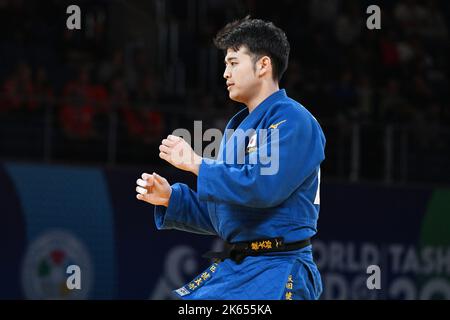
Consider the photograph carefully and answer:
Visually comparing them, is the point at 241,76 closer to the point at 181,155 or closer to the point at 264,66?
the point at 264,66

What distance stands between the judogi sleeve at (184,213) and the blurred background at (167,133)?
504 cm

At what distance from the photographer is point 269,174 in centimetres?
398

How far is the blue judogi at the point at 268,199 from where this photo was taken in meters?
4.00

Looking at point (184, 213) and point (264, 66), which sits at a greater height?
point (264, 66)

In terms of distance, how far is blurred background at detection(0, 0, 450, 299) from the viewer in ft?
31.2

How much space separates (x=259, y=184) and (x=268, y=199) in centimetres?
8

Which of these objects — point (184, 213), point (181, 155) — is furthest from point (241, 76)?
point (184, 213)

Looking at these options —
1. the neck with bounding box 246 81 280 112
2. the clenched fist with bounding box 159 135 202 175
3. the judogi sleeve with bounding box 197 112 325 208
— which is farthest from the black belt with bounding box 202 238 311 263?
the neck with bounding box 246 81 280 112

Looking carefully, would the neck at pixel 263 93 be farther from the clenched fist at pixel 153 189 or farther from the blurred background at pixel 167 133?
the blurred background at pixel 167 133

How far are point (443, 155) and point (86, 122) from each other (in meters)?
4.52

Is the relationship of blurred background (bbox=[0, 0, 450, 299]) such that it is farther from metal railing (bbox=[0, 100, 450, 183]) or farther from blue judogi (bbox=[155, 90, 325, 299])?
blue judogi (bbox=[155, 90, 325, 299])

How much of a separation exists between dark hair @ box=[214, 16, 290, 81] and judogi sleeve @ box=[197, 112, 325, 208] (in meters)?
0.36

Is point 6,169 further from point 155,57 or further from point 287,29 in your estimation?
point 287,29

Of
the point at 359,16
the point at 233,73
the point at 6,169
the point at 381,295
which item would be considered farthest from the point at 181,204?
the point at 359,16
